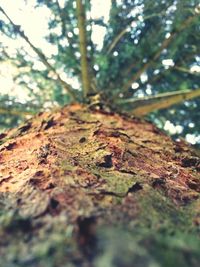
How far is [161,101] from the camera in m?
4.56

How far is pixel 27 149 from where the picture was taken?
2.27 m

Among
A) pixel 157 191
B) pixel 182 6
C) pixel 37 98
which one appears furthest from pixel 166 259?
pixel 37 98

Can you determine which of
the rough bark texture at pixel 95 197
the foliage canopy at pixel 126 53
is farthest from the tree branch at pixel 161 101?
the rough bark texture at pixel 95 197

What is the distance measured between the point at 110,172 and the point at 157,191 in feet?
0.82

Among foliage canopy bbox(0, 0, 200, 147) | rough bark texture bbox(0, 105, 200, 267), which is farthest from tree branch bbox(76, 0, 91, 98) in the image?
rough bark texture bbox(0, 105, 200, 267)

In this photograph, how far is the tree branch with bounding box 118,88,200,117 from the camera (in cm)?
421

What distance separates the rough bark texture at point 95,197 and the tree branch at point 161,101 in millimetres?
1460

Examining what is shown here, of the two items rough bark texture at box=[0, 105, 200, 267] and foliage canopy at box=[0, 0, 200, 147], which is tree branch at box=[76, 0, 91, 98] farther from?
rough bark texture at box=[0, 105, 200, 267]

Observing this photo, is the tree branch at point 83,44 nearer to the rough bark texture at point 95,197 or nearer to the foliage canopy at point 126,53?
the foliage canopy at point 126,53

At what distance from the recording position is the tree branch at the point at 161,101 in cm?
421

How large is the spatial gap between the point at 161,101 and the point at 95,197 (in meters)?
3.24

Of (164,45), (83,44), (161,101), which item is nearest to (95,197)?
(83,44)

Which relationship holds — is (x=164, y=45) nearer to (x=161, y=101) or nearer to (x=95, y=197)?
(x=161, y=101)

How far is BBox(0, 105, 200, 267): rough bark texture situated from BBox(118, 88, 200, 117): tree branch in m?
1.46
